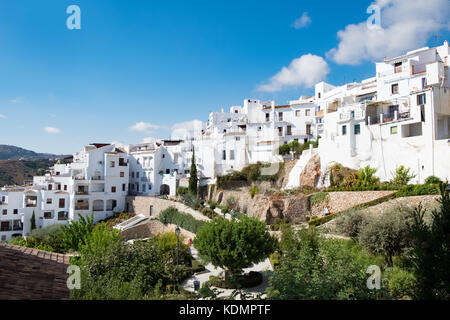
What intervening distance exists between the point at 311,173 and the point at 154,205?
Answer: 869 inches

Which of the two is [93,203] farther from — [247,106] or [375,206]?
[375,206]

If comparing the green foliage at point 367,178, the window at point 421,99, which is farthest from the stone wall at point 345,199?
the window at point 421,99

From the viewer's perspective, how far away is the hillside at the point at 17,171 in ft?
258

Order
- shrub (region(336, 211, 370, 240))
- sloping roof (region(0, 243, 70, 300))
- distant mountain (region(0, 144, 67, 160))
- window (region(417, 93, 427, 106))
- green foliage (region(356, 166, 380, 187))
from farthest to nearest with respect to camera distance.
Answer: distant mountain (region(0, 144, 67, 160)), green foliage (region(356, 166, 380, 187)), window (region(417, 93, 427, 106)), shrub (region(336, 211, 370, 240)), sloping roof (region(0, 243, 70, 300))

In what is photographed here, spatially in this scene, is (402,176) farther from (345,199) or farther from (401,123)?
(345,199)

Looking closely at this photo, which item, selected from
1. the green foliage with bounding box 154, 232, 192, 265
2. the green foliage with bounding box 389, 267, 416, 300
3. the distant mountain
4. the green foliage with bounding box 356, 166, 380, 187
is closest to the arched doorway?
the green foliage with bounding box 154, 232, 192, 265

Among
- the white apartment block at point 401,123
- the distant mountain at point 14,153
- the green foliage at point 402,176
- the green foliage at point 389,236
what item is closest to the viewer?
the green foliage at point 389,236

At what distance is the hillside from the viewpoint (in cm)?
7869

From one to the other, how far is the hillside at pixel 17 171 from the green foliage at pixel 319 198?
7317 cm

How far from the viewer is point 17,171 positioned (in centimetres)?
8494

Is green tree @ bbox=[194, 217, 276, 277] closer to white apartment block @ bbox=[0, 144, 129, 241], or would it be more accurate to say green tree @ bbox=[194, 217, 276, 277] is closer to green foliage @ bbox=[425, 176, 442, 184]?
green foliage @ bbox=[425, 176, 442, 184]

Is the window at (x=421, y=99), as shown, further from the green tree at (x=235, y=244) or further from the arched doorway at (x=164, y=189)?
the arched doorway at (x=164, y=189)

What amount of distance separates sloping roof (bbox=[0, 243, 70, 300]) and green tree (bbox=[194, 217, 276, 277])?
877 centimetres

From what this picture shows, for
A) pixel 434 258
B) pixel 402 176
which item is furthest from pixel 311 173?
pixel 434 258
